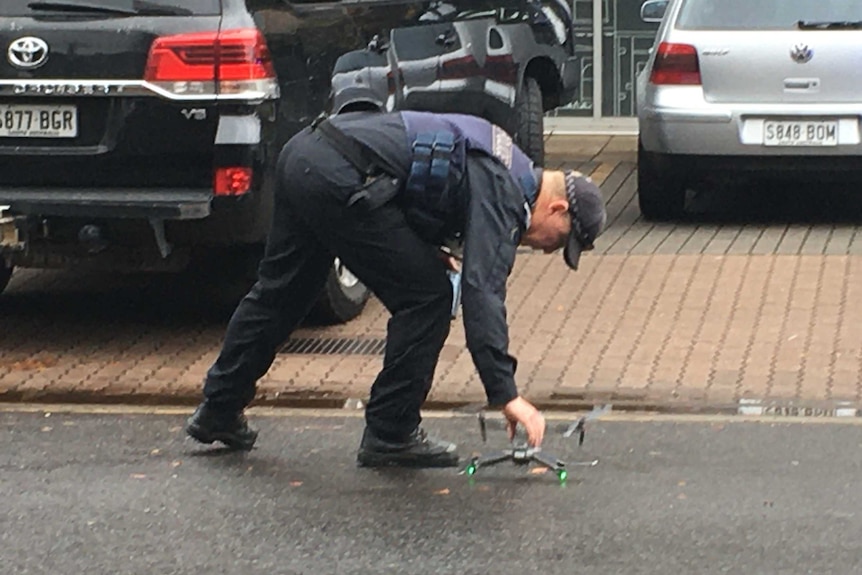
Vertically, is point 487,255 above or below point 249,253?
above

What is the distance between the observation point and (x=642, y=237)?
35.1 feet

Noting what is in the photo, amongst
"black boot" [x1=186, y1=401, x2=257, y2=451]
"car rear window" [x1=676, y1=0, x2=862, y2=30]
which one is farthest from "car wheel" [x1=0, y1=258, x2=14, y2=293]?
"car rear window" [x1=676, y1=0, x2=862, y2=30]

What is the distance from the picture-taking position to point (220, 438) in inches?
249

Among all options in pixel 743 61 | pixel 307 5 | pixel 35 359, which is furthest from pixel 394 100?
pixel 743 61

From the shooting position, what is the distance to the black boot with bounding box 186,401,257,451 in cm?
627

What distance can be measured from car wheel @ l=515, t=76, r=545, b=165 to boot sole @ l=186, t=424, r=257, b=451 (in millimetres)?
4723

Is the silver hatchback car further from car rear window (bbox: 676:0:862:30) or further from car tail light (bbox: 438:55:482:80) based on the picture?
car tail light (bbox: 438:55:482:80)

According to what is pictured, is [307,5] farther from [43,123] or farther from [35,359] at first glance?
[35,359]

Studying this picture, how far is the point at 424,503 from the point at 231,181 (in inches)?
82.3

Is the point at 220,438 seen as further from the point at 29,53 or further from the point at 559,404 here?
the point at 29,53

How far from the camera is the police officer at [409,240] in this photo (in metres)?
5.43

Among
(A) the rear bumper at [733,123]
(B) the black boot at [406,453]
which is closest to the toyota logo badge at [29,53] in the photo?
(B) the black boot at [406,453]

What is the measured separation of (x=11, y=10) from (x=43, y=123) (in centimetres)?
48

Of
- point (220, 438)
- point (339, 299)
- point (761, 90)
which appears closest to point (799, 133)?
point (761, 90)
